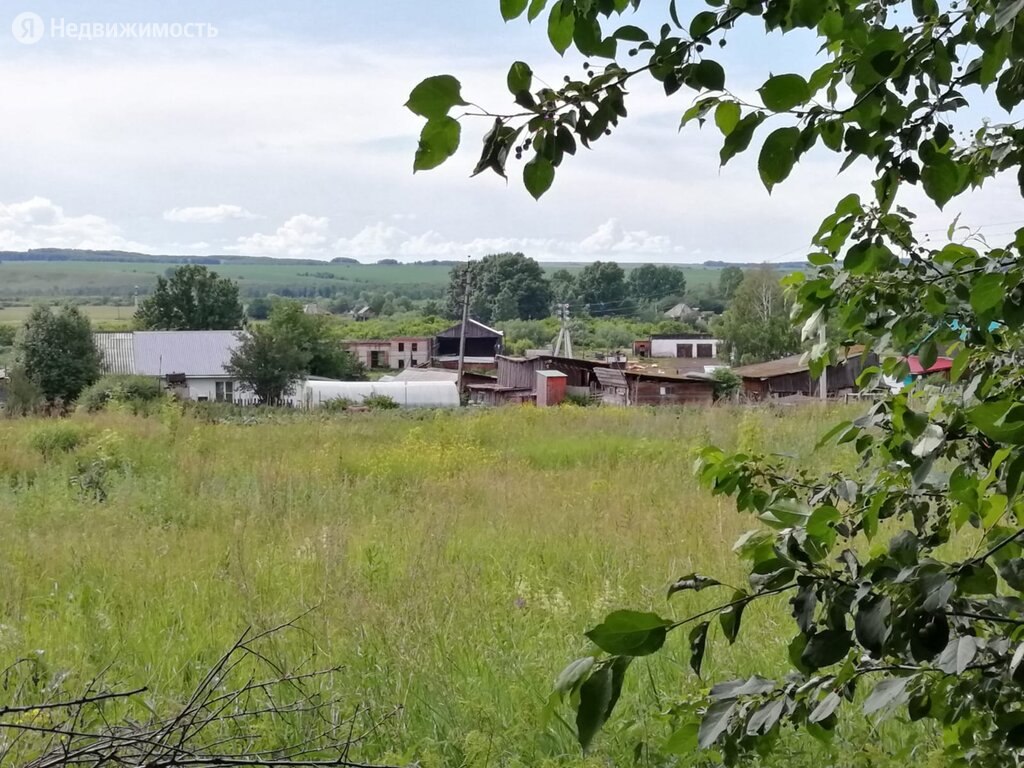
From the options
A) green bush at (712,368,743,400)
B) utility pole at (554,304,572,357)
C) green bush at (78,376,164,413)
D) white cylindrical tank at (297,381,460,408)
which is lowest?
white cylindrical tank at (297,381,460,408)

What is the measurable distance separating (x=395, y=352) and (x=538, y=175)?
57.3 metres

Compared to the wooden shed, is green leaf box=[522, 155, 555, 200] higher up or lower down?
higher up

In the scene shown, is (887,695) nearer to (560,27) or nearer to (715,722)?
(715,722)

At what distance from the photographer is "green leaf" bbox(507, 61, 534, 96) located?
0.72m

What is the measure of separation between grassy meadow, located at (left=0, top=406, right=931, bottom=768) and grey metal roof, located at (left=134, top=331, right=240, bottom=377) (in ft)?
112

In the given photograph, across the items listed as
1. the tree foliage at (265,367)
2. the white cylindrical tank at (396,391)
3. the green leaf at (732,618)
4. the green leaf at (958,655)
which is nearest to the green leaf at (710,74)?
the green leaf at (732,618)

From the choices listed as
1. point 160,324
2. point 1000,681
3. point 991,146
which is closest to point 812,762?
point 1000,681

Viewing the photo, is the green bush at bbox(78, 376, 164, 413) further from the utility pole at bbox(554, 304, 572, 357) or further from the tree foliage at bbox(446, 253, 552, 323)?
the tree foliage at bbox(446, 253, 552, 323)

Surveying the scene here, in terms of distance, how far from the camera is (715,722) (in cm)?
89

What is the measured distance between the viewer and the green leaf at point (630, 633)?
673 mm

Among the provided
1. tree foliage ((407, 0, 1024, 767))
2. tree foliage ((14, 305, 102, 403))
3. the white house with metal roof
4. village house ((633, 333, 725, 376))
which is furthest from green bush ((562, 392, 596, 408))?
tree foliage ((407, 0, 1024, 767))

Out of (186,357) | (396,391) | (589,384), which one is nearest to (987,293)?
(589,384)

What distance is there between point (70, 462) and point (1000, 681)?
967 cm

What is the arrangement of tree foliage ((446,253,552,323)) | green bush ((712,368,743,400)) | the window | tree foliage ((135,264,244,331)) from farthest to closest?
tree foliage ((446,253,552,323)), tree foliage ((135,264,244,331)), the window, green bush ((712,368,743,400))
